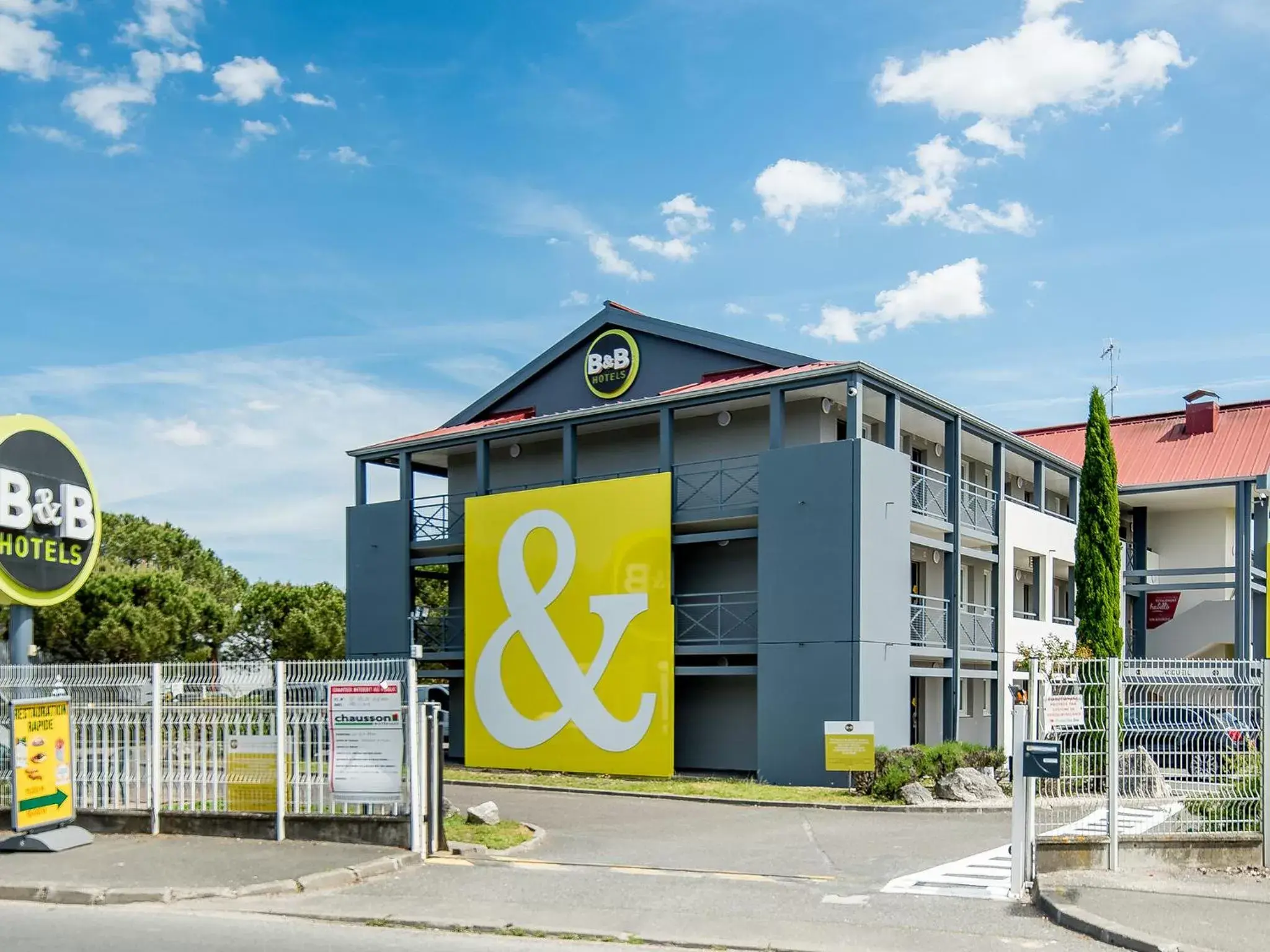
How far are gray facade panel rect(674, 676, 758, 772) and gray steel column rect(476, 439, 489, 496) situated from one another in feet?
20.7

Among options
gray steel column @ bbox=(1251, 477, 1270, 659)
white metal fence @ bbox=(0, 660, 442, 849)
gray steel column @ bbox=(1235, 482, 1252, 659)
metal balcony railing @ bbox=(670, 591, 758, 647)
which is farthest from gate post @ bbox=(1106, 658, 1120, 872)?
gray steel column @ bbox=(1251, 477, 1270, 659)

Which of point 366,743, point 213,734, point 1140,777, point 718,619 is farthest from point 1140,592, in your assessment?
point 213,734

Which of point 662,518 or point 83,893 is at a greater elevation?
point 662,518

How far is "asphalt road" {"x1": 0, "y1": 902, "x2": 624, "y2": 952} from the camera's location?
912 cm

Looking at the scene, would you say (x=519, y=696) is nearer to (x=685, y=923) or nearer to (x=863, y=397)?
(x=863, y=397)

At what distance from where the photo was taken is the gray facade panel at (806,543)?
2333 centimetres

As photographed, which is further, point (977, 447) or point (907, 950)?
point (977, 447)

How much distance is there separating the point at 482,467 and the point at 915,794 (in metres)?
13.6

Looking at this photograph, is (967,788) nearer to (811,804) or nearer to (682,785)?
(811,804)

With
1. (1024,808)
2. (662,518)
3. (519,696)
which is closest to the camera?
(1024,808)

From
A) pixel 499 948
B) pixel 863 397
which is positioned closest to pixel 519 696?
pixel 863 397

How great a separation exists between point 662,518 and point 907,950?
16.9m

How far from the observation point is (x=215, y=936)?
31.2 feet

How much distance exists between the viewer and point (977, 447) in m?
31.8
